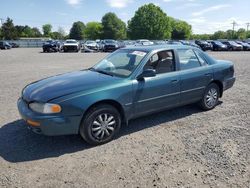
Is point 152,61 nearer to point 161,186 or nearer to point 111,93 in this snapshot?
point 111,93

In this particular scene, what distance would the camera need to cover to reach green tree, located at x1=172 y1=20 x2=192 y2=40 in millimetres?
96369

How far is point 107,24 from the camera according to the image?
9731 centimetres

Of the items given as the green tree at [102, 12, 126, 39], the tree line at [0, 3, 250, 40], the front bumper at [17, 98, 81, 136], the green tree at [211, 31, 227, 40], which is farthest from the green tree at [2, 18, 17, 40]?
the green tree at [211, 31, 227, 40]

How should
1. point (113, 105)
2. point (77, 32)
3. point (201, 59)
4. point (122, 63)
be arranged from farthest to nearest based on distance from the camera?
point (77, 32), point (201, 59), point (122, 63), point (113, 105)

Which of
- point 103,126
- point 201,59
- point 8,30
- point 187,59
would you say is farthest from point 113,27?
point 103,126

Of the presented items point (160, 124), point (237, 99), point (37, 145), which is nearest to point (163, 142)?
point (160, 124)

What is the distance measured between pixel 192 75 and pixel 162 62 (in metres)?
0.76

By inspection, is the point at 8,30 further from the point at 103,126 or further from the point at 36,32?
the point at 103,126

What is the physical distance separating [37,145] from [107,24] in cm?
9798

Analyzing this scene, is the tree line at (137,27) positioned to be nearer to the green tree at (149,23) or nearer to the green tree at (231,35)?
the green tree at (149,23)

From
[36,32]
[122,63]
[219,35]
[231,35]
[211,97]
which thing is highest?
[36,32]

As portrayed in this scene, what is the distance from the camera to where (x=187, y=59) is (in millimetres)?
5141

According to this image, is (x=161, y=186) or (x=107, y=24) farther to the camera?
(x=107, y=24)

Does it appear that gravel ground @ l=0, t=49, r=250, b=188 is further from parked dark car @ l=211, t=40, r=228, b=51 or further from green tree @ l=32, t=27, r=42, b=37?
green tree @ l=32, t=27, r=42, b=37
